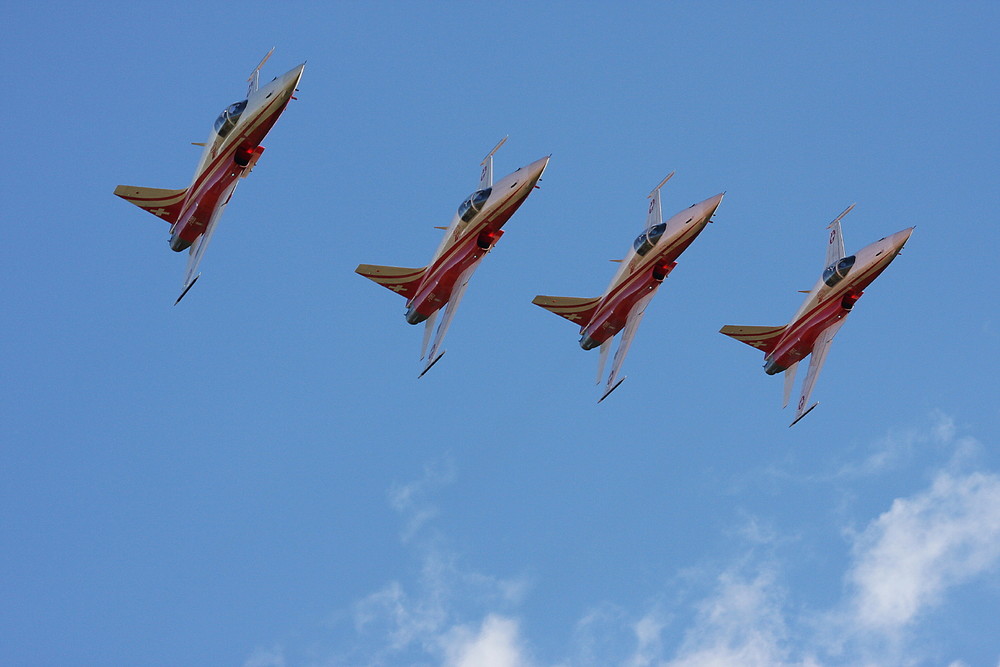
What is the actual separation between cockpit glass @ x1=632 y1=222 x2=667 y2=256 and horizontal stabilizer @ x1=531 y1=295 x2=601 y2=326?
4.44 meters

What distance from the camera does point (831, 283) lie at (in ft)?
265

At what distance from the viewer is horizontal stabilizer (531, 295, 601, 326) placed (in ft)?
271

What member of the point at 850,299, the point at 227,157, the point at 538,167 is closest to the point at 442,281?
the point at 538,167

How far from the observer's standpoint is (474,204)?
76.2 m

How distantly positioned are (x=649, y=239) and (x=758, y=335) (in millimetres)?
10621

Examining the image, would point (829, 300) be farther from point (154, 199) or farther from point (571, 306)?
point (154, 199)

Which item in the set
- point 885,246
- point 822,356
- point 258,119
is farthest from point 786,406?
point 258,119

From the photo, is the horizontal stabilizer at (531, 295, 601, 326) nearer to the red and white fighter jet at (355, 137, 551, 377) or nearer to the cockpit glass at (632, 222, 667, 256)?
the cockpit glass at (632, 222, 667, 256)

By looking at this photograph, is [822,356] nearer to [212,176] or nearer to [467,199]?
[467,199]

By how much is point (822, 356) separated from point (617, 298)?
12579 millimetres

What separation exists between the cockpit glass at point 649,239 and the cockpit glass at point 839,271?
10500mm

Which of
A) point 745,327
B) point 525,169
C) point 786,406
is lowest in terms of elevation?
point 786,406

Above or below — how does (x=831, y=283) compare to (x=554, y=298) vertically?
below

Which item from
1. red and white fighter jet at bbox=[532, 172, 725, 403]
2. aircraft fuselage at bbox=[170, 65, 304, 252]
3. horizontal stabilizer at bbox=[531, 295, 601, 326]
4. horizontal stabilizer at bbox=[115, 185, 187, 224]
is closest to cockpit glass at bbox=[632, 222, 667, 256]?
red and white fighter jet at bbox=[532, 172, 725, 403]
